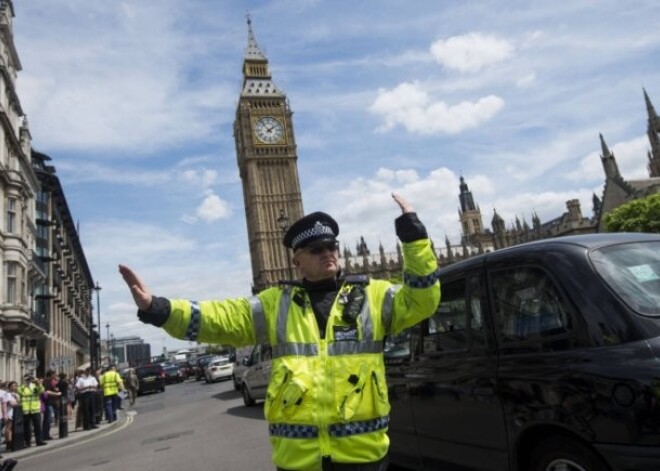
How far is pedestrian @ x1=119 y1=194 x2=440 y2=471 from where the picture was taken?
2.62m

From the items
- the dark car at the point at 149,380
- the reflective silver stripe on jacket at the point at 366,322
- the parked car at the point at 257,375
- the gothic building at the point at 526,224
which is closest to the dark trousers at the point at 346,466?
the reflective silver stripe on jacket at the point at 366,322

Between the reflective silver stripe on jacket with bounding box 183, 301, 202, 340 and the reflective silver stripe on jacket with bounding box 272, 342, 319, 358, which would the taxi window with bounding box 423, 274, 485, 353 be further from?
the reflective silver stripe on jacket with bounding box 183, 301, 202, 340

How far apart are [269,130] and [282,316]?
98397mm

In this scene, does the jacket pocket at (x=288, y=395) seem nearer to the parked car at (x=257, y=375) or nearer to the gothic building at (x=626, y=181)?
the parked car at (x=257, y=375)

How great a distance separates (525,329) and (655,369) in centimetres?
100

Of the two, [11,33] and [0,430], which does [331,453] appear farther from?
[11,33]

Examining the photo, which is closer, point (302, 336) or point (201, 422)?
point (302, 336)

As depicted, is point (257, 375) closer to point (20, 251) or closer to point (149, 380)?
point (149, 380)

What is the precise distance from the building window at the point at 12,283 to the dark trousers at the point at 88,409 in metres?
15.5

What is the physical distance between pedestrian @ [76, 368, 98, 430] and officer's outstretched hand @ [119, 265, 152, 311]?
609 inches

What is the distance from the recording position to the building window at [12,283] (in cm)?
2933

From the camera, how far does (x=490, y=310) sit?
415 centimetres

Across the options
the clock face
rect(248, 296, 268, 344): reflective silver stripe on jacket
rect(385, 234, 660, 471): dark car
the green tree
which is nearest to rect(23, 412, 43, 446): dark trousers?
rect(385, 234, 660, 471): dark car

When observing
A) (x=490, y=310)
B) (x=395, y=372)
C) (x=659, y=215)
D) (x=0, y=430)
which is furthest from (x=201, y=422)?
(x=659, y=215)
